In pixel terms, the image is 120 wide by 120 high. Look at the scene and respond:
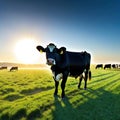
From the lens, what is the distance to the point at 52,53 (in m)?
14.6

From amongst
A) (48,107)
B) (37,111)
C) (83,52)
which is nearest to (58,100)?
(48,107)

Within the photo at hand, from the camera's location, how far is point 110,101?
14570 mm

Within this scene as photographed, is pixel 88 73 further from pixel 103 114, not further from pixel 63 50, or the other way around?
pixel 103 114

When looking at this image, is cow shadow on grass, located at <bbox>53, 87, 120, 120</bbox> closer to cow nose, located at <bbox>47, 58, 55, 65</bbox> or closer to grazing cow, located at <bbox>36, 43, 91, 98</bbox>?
grazing cow, located at <bbox>36, 43, 91, 98</bbox>

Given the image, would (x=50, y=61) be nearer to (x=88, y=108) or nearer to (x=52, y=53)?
(x=52, y=53)

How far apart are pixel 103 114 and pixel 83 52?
969cm

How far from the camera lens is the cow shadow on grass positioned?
1109cm

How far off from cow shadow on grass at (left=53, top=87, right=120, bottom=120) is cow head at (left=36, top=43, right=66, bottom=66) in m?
2.35

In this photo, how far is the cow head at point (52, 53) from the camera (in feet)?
46.7

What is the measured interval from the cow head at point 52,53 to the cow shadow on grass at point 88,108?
2.35 meters

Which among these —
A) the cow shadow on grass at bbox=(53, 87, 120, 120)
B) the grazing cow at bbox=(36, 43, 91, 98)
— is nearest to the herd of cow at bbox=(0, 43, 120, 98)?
the grazing cow at bbox=(36, 43, 91, 98)

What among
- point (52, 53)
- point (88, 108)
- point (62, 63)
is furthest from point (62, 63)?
point (88, 108)

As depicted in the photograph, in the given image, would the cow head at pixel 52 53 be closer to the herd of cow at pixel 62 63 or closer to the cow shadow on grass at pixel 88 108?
the herd of cow at pixel 62 63

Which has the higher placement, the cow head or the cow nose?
the cow head
